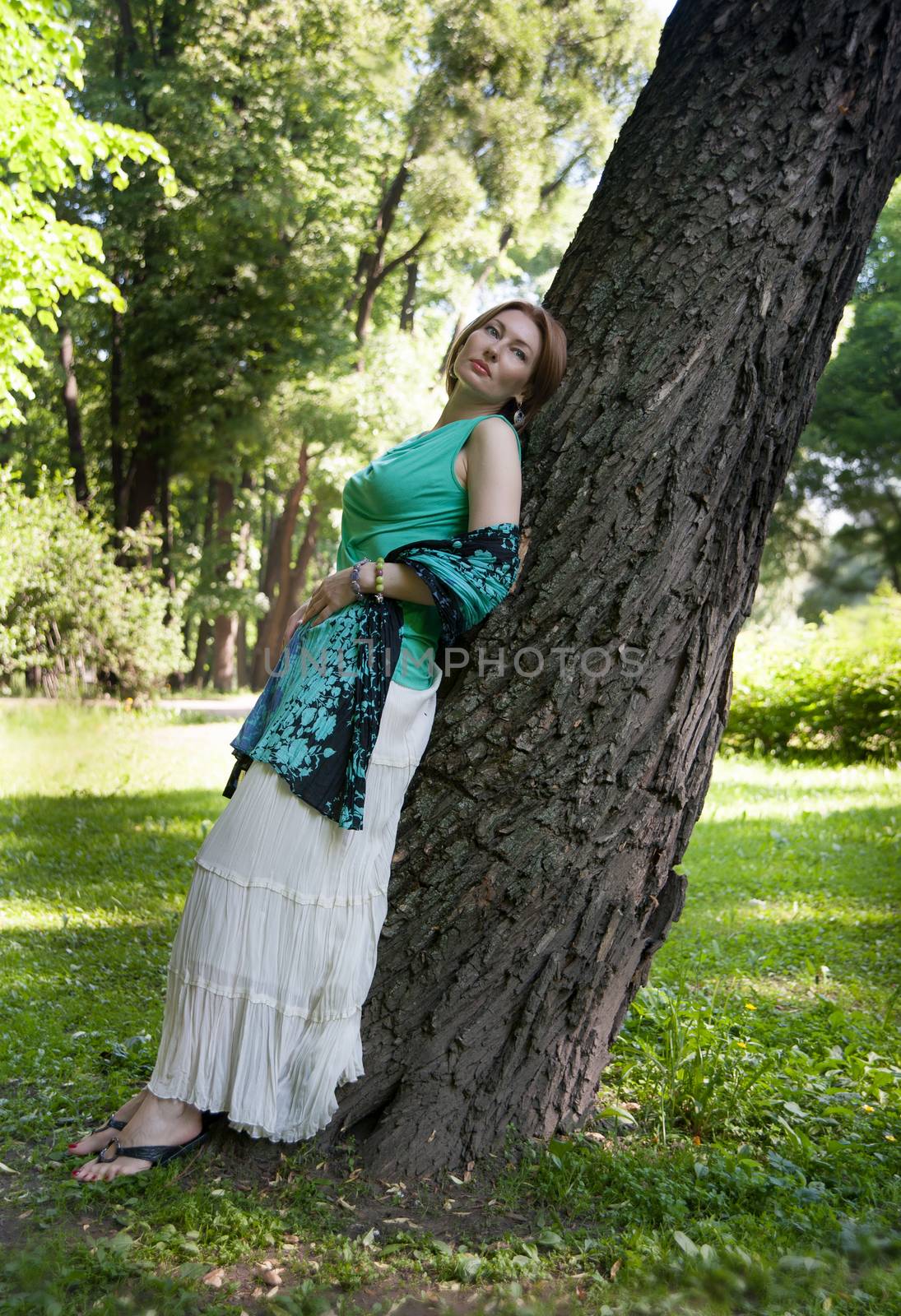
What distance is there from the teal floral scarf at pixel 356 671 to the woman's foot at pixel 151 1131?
0.86 m

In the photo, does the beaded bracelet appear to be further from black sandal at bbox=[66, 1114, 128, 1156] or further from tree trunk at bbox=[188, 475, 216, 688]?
tree trunk at bbox=[188, 475, 216, 688]

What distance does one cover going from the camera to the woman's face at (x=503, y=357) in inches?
108

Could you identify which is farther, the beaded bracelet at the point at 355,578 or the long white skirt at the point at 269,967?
the beaded bracelet at the point at 355,578

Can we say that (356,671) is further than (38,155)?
No

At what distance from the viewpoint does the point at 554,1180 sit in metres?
2.59

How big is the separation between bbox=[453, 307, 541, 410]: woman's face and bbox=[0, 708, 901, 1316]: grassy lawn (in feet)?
6.55

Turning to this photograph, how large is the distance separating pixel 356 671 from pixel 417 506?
1.51ft

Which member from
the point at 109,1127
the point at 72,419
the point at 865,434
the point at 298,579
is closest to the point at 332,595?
the point at 109,1127

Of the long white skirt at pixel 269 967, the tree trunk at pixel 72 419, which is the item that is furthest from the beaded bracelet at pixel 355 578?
the tree trunk at pixel 72 419

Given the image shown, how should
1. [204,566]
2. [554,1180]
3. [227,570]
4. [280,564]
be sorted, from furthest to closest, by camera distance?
[280,564] < [227,570] < [204,566] < [554,1180]

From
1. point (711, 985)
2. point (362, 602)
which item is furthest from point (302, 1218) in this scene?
point (711, 985)

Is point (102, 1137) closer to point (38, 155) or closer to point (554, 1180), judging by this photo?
point (554, 1180)

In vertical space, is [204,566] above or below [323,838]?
above

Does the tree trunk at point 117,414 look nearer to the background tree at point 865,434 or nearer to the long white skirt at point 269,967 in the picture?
the background tree at point 865,434
